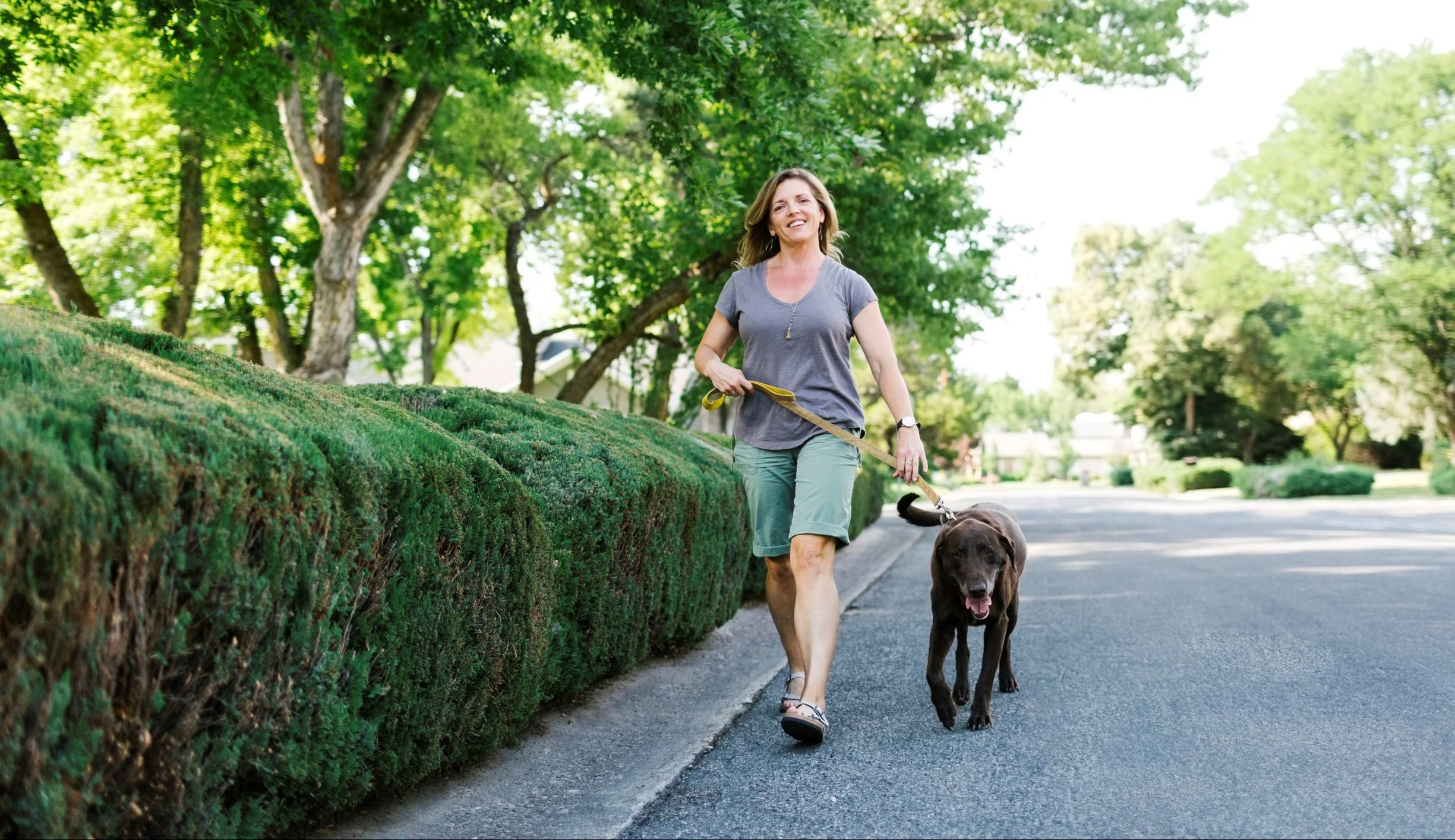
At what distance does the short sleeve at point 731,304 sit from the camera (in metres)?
5.36

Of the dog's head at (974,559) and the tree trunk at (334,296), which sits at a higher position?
the tree trunk at (334,296)

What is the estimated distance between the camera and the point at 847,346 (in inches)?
211

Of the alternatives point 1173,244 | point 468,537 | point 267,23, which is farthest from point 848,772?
point 1173,244

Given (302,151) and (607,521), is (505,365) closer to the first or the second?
(302,151)

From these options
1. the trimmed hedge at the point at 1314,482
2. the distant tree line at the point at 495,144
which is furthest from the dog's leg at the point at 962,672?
the trimmed hedge at the point at 1314,482

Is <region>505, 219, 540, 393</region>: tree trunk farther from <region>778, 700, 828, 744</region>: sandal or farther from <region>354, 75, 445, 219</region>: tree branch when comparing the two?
Answer: <region>778, 700, 828, 744</region>: sandal

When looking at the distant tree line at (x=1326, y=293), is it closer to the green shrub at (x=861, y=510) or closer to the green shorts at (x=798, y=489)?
the green shrub at (x=861, y=510)

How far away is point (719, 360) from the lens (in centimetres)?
538

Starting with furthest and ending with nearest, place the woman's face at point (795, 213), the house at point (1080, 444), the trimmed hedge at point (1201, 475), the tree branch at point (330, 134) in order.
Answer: the house at point (1080, 444)
the trimmed hedge at point (1201, 475)
the tree branch at point (330, 134)
the woman's face at point (795, 213)

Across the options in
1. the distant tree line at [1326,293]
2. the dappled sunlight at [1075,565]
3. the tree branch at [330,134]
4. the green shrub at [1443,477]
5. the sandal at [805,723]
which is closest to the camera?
the sandal at [805,723]

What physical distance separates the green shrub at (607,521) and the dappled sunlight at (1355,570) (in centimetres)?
699

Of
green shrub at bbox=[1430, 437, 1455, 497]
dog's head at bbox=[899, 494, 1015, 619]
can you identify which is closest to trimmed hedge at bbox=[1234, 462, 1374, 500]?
green shrub at bbox=[1430, 437, 1455, 497]

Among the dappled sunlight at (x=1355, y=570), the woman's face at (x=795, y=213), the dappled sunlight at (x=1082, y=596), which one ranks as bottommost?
the dappled sunlight at (x=1082, y=596)

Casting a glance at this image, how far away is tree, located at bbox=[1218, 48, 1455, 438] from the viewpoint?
1617 inches
